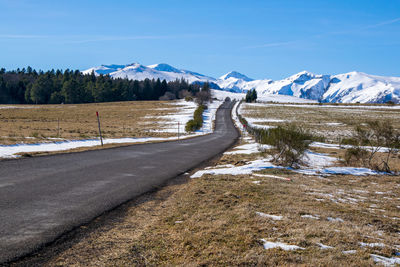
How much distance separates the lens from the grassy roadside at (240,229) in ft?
12.1

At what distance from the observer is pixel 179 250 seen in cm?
393

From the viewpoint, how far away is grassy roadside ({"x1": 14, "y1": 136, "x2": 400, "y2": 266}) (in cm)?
369

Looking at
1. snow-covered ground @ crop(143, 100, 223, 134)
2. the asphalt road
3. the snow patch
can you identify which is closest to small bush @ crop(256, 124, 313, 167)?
the asphalt road

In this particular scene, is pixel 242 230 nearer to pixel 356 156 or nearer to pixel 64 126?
pixel 356 156

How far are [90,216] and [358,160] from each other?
45.7 feet

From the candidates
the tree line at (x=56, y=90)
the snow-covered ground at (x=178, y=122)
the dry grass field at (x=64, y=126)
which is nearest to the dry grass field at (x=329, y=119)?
the snow-covered ground at (x=178, y=122)

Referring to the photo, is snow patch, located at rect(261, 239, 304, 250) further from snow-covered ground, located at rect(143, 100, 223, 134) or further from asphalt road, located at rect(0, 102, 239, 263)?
snow-covered ground, located at rect(143, 100, 223, 134)

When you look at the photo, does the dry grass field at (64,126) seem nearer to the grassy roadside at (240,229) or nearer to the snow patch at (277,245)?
the grassy roadside at (240,229)

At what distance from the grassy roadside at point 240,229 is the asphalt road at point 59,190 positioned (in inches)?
25.4

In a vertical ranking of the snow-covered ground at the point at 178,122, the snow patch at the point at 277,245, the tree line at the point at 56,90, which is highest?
the tree line at the point at 56,90

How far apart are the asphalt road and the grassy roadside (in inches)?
25.4

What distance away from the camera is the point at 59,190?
7102mm

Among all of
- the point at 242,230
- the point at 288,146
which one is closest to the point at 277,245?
the point at 242,230

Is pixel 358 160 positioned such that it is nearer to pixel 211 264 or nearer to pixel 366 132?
pixel 366 132
